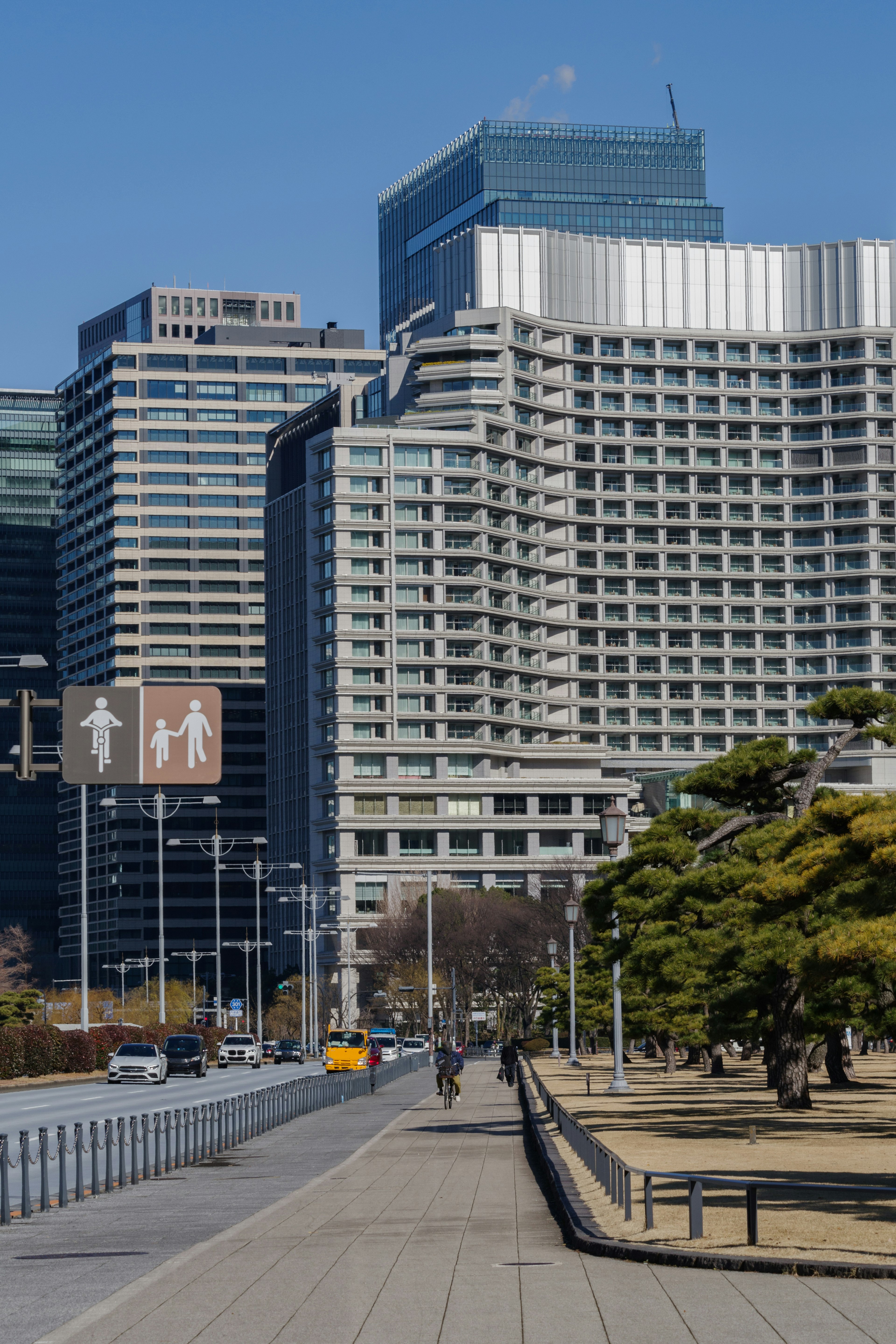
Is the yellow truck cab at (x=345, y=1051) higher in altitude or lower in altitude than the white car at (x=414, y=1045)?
higher

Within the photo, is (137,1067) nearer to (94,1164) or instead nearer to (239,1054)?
(239,1054)

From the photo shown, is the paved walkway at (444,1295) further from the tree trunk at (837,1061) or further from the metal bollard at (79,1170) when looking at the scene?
the tree trunk at (837,1061)

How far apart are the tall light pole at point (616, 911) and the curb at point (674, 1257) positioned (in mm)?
16926

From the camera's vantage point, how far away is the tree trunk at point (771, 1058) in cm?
4062

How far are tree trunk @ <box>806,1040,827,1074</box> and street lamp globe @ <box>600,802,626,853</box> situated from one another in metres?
15.9

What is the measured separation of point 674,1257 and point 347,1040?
64283 mm

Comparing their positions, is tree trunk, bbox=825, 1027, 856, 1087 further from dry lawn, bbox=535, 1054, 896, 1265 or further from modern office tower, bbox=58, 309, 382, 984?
modern office tower, bbox=58, 309, 382, 984

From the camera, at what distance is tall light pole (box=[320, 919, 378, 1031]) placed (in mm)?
142000

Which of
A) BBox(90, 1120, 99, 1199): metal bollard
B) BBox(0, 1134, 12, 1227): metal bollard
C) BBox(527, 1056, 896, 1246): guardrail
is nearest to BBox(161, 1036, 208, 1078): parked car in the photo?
BBox(90, 1120, 99, 1199): metal bollard

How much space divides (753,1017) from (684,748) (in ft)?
387

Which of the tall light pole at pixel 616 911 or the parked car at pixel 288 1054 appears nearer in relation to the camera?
the tall light pole at pixel 616 911

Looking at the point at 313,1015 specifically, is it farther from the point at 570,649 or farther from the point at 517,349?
the point at 517,349

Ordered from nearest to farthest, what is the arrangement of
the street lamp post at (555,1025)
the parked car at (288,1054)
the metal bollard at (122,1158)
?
1. the metal bollard at (122,1158)
2. the street lamp post at (555,1025)
3. the parked car at (288,1054)

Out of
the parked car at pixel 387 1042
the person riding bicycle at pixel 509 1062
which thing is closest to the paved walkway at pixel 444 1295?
the person riding bicycle at pixel 509 1062
